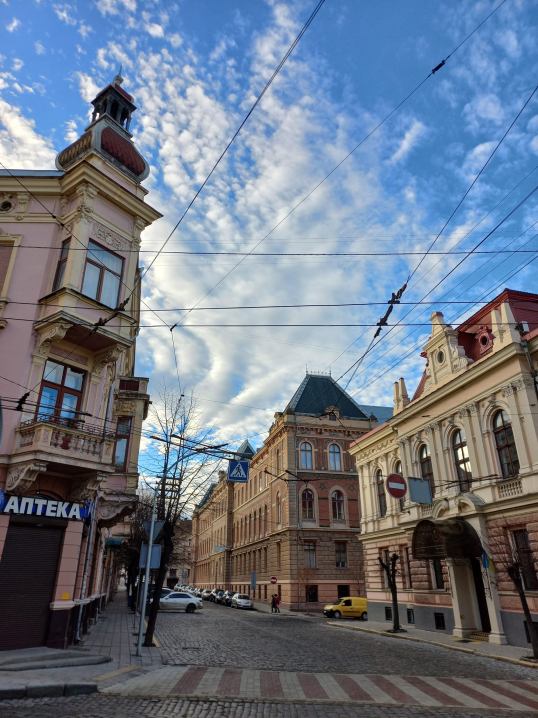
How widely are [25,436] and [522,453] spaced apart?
16775 millimetres

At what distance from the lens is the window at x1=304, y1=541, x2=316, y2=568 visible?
41594 mm

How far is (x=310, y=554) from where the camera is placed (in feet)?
138

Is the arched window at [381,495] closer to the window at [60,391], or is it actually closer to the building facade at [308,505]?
the building facade at [308,505]

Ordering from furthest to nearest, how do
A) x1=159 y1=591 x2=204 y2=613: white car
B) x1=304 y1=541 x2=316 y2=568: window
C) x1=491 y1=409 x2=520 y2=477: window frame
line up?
x1=304 y1=541 x2=316 y2=568: window < x1=159 y1=591 x2=204 y2=613: white car < x1=491 y1=409 x2=520 y2=477: window frame

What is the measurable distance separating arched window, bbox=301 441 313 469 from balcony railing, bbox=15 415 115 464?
106ft

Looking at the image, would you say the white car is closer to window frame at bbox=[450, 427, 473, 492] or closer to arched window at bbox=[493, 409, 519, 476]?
window frame at bbox=[450, 427, 473, 492]

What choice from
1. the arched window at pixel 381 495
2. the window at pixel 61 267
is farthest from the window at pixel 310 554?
the window at pixel 61 267

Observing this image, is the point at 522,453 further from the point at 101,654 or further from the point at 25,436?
the point at 25,436

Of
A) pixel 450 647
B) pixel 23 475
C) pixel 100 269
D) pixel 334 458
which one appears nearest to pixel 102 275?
pixel 100 269

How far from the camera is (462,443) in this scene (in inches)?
883

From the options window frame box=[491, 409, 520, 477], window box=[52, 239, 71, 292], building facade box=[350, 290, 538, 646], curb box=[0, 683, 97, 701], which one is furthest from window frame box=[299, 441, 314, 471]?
curb box=[0, 683, 97, 701]

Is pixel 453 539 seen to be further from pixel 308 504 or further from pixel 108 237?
pixel 308 504

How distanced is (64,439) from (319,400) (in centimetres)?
3806

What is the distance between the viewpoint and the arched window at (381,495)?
2973 cm
